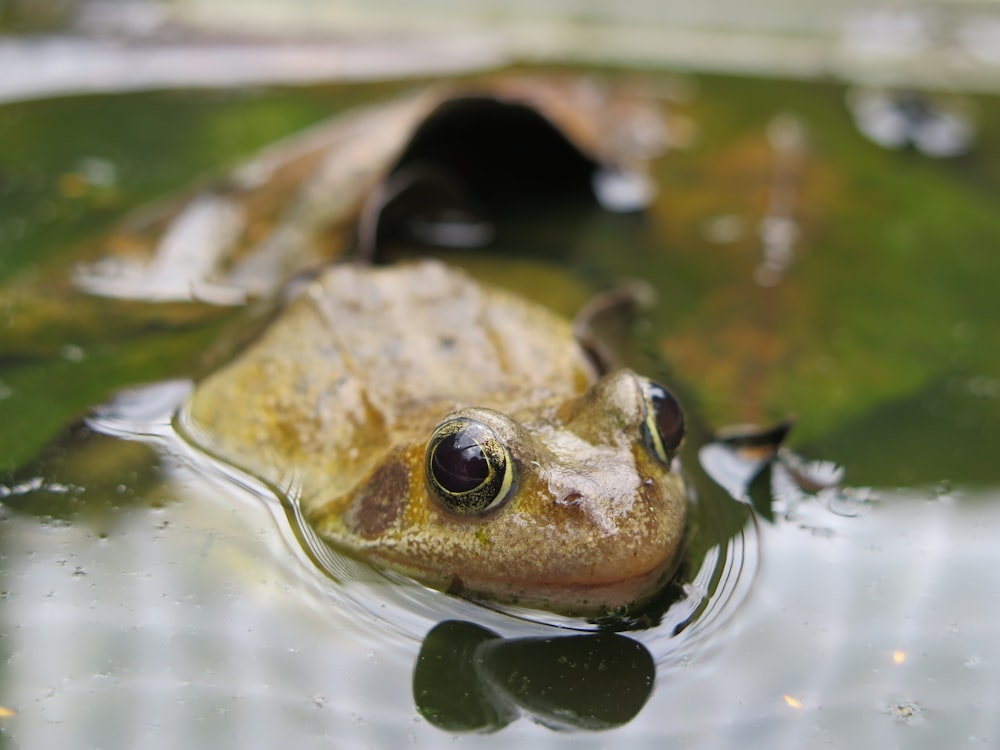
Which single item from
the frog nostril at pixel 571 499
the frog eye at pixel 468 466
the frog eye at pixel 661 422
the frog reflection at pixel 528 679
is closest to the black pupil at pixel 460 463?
the frog eye at pixel 468 466

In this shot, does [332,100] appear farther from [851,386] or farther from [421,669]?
[421,669]

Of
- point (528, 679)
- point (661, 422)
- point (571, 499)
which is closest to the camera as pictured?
point (528, 679)

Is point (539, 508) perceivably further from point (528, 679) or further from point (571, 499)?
point (528, 679)

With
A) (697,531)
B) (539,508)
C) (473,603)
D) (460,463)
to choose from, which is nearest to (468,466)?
(460,463)

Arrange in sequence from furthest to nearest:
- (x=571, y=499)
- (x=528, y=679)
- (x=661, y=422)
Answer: (x=661, y=422)
(x=571, y=499)
(x=528, y=679)

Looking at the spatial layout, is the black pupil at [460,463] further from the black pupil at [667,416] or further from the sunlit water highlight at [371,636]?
the black pupil at [667,416]

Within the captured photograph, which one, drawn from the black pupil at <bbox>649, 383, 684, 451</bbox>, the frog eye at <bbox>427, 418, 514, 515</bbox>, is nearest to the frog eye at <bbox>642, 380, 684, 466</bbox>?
the black pupil at <bbox>649, 383, 684, 451</bbox>

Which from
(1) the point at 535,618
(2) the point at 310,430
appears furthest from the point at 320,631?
(2) the point at 310,430
